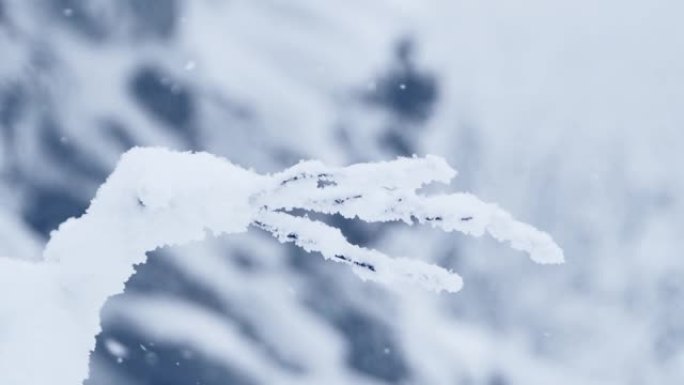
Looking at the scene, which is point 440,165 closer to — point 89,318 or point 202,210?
point 202,210

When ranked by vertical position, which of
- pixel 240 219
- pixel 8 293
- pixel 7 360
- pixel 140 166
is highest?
pixel 140 166

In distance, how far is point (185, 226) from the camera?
6.16ft

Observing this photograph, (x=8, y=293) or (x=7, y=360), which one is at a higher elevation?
(x=8, y=293)

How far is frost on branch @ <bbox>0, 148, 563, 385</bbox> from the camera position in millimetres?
1508

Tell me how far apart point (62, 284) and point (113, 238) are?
21 centimetres

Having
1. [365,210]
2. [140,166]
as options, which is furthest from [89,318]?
[365,210]

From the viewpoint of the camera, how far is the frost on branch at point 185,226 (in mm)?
1508

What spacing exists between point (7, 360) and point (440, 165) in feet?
4.07

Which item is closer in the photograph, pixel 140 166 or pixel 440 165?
pixel 440 165

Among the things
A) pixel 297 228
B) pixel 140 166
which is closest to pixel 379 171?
pixel 297 228

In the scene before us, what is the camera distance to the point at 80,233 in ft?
6.48

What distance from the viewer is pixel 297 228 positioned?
1681 mm

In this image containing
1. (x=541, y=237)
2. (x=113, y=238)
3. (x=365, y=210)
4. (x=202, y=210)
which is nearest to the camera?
(x=541, y=237)

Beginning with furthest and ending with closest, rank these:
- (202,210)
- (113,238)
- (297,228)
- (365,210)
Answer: (113,238)
(202,210)
(297,228)
(365,210)
